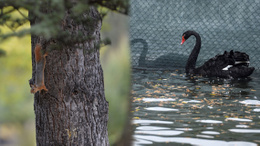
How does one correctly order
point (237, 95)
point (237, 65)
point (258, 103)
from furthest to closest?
point (237, 65) → point (237, 95) → point (258, 103)

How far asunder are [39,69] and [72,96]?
1.04 feet

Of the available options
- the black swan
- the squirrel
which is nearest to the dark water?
the black swan

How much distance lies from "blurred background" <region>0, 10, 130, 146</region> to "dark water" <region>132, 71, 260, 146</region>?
27.4 inches

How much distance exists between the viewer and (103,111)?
306cm

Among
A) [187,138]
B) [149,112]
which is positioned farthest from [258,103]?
[187,138]

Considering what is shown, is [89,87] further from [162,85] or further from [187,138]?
[162,85]

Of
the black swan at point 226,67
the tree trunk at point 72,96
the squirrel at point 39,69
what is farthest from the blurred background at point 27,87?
the black swan at point 226,67

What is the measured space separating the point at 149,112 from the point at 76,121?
2.09 meters

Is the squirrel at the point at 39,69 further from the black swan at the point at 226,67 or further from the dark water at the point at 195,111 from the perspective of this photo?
the black swan at the point at 226,67

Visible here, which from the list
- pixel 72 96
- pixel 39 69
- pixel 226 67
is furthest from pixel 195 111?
pixel 226 67

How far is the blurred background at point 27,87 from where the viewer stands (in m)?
2.79

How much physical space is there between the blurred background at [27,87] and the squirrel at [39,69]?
0.84 ft

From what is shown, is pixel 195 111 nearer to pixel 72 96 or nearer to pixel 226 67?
pixel 72 96

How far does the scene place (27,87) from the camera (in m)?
4.15
